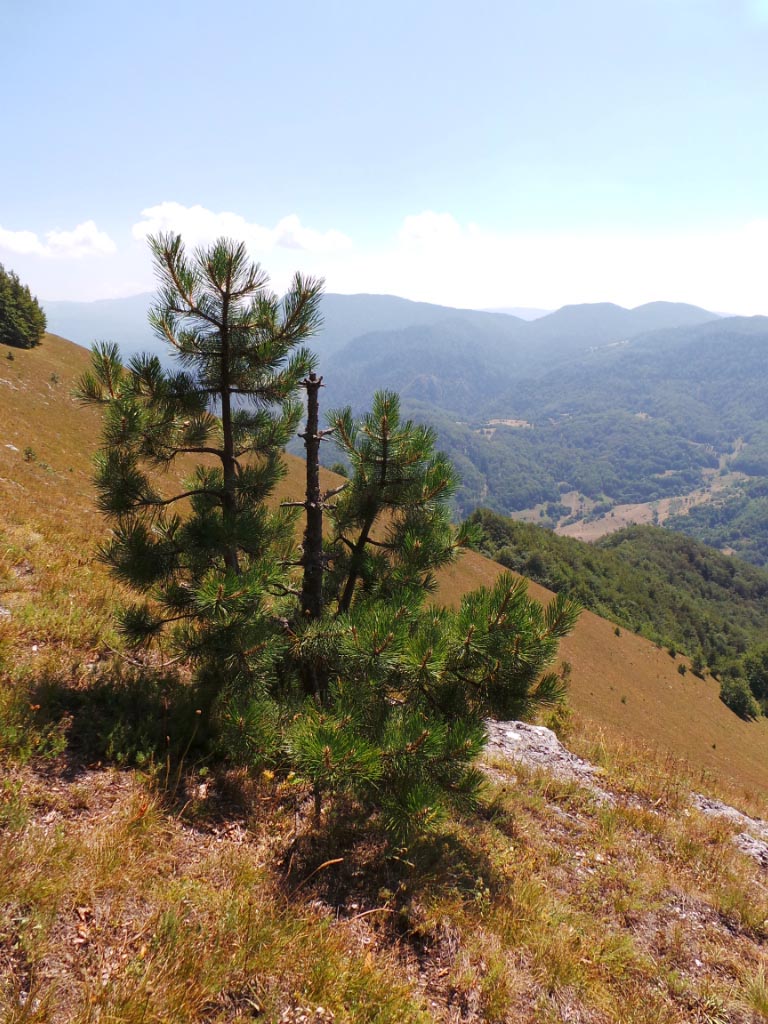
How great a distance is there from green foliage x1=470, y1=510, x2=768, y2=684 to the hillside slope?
1002 centimetres

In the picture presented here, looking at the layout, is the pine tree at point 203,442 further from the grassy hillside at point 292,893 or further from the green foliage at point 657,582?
the green foliage at point 657,582

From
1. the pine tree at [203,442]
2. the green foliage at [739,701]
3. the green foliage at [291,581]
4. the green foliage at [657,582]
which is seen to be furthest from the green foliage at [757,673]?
the pine tree at [203,442]

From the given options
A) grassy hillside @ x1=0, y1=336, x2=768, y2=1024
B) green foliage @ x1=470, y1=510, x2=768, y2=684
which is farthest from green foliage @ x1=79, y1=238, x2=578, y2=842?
green foliage @ x1=470, y1=510, x2=768, y2=684

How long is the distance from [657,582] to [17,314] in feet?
425

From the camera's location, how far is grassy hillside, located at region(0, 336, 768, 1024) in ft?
8.79

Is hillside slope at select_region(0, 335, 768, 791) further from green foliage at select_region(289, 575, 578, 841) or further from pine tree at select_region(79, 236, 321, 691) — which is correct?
green foliage at select_region(289, 575, 578, 841)

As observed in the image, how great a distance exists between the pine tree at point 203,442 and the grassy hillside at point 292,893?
112 centimetres

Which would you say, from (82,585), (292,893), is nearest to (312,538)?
(292,893)

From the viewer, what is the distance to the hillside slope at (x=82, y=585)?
6.52 m

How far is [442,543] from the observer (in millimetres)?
5289

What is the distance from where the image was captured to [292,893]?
11.8 feet

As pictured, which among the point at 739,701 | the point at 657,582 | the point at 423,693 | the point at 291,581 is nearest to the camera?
the point at 423,693

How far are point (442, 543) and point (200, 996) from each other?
3.96 m

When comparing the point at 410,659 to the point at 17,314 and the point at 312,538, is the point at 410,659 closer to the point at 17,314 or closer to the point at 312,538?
the point at 312,538
